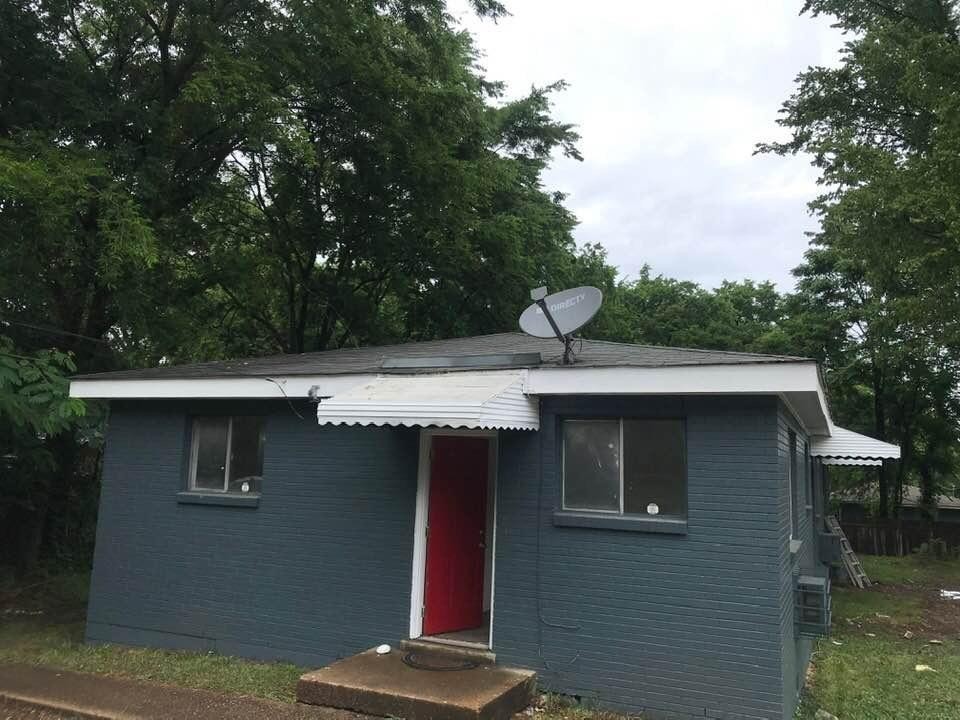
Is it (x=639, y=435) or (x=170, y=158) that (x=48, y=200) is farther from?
(x=639, y=435)

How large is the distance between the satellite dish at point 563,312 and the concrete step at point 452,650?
124 inches

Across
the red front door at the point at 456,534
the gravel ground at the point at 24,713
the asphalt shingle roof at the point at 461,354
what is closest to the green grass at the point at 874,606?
the red front door at the point at 456,534

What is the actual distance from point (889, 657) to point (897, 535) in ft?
49.0

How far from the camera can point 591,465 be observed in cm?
673

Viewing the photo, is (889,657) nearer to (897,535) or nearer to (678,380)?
(678,380)

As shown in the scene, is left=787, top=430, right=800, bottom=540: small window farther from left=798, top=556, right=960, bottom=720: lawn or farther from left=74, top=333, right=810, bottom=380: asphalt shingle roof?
left=74, top=333, right=810, bottom=380: asphalt shingle roof

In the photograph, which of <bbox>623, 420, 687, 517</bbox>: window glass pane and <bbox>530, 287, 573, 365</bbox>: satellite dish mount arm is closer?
<bbox>623, 420, 687, 517</bbox>: window glass pane

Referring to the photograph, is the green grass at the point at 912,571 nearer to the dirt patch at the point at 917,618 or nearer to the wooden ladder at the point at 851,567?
the wooden ladder at the point at 851,567

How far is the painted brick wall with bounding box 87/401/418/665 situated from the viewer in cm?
743

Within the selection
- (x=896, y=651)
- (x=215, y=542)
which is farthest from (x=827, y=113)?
(x=215, y=542)

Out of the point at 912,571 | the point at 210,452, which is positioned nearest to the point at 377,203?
the point at 210,452

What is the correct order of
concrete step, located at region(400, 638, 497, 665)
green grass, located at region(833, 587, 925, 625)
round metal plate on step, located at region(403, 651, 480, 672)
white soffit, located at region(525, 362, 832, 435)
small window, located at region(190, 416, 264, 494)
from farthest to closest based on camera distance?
green grass, located at region(833, 587, 925, 625) < small window, located at region(190, 416, 264, 494) < concrete step, located at region(400, 638, 497, 665) < round metal plate on step, located at region(403, 651, 480, 672) < white soffit, located at region(525, 362, 832, 435)

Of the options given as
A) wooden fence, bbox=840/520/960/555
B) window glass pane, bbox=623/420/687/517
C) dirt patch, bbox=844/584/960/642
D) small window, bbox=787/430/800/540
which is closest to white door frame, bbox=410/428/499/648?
window glass pane, bbox=623/420/687/517

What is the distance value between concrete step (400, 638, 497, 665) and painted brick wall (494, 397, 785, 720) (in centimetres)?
15
